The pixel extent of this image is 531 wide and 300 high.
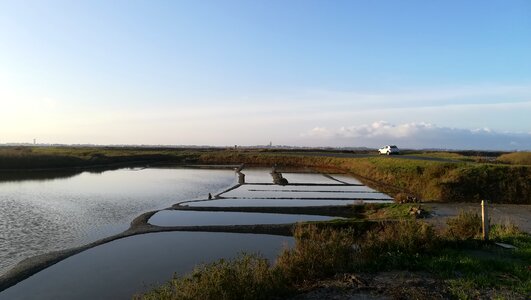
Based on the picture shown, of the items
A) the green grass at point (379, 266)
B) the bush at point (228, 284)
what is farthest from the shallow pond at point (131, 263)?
the bush at point (228, 284)

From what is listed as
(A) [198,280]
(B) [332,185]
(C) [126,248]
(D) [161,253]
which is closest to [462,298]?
(A) [198,280]

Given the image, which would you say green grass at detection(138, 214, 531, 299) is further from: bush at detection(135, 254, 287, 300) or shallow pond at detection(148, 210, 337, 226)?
shallow pond at detection(148, 210, 337, 226)

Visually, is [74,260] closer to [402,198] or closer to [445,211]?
[445,211]

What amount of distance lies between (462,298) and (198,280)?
5.47 meters

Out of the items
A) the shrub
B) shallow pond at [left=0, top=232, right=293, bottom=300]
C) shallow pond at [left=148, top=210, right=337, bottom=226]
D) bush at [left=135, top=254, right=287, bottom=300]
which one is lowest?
shallow pond at [left=0, top=232, right=293, bottom=300]

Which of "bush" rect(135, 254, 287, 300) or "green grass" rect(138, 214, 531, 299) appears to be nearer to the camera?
"bush" rect(135, 254, 287, 300)

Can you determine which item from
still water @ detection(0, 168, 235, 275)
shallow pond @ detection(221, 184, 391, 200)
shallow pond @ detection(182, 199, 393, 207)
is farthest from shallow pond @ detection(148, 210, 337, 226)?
shallow pond @ detection(221, 184, 391, 200)

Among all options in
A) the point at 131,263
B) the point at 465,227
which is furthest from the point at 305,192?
the point at 131,263

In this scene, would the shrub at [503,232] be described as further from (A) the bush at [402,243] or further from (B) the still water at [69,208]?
(B) the still water at [69,208]

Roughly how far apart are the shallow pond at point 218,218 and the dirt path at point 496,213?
593 centimetres

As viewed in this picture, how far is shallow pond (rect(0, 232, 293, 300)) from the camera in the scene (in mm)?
11867

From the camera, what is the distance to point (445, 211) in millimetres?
21719

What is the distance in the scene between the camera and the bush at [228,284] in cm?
780

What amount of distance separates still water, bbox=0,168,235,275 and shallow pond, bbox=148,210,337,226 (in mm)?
1841
